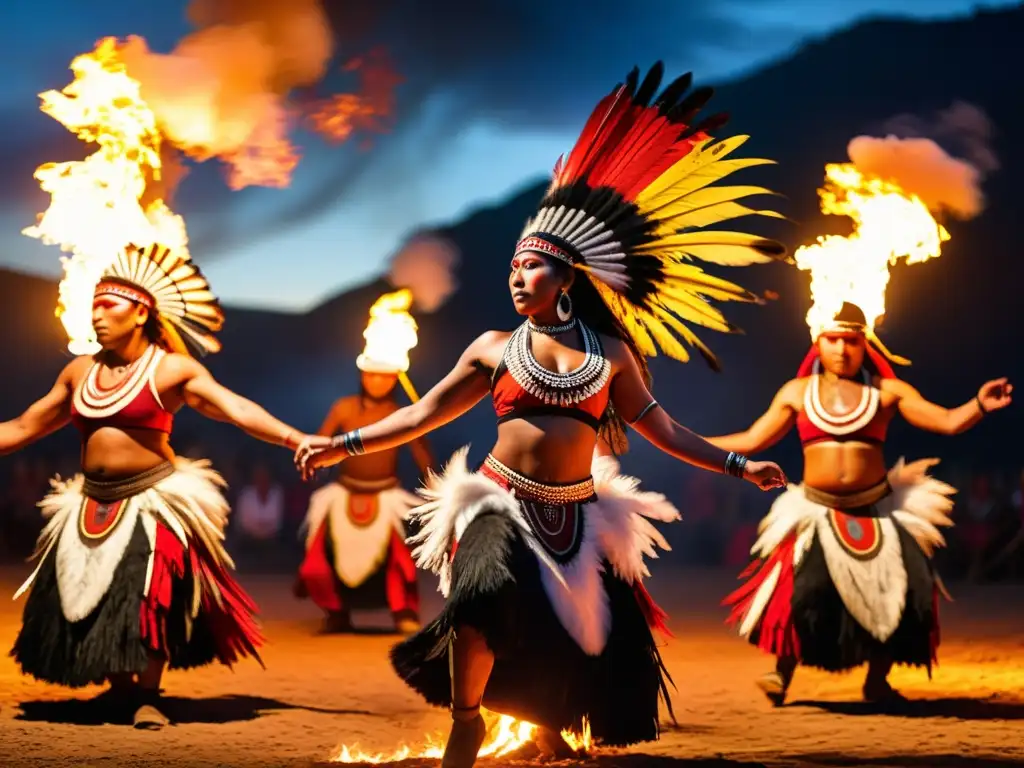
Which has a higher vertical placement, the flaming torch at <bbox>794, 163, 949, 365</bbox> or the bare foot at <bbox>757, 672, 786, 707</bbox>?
the flaming torch at <bbox>794, 163, 949, 365</bbox>

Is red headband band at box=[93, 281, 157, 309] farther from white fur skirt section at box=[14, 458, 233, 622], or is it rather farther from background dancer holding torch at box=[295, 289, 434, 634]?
background dancer holding torch at box=[295, 289, 434, 634]

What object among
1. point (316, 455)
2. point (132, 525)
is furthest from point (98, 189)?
point (316, 455)

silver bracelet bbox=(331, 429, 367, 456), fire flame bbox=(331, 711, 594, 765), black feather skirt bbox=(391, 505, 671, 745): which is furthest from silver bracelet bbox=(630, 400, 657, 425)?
fire flame bbox=(331, 711, 594, 765)

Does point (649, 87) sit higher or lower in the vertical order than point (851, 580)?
higher

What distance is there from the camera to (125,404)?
4.95 metres

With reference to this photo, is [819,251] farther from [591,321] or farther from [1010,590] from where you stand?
[1010,590]

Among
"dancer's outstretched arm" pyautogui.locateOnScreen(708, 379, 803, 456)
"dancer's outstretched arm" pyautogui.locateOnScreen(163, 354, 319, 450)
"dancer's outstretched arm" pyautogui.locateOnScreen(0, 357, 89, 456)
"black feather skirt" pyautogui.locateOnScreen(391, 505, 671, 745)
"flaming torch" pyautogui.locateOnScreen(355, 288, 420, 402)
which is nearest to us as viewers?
"black feather skirt" pyautogui.locateOnScreen(391, 505, 671, 745)

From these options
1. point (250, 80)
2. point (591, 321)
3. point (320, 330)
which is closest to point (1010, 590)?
point (250, 80)

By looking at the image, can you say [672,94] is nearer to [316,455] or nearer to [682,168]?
[682,168]

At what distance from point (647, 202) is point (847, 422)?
192 centimetres

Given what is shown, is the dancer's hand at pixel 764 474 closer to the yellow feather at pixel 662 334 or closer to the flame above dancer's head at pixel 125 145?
the yellow feather at pixel 662 334

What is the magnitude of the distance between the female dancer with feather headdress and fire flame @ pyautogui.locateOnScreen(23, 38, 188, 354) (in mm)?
1817

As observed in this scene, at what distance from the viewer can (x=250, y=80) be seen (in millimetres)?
8547

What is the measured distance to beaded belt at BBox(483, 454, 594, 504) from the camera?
151 inches
